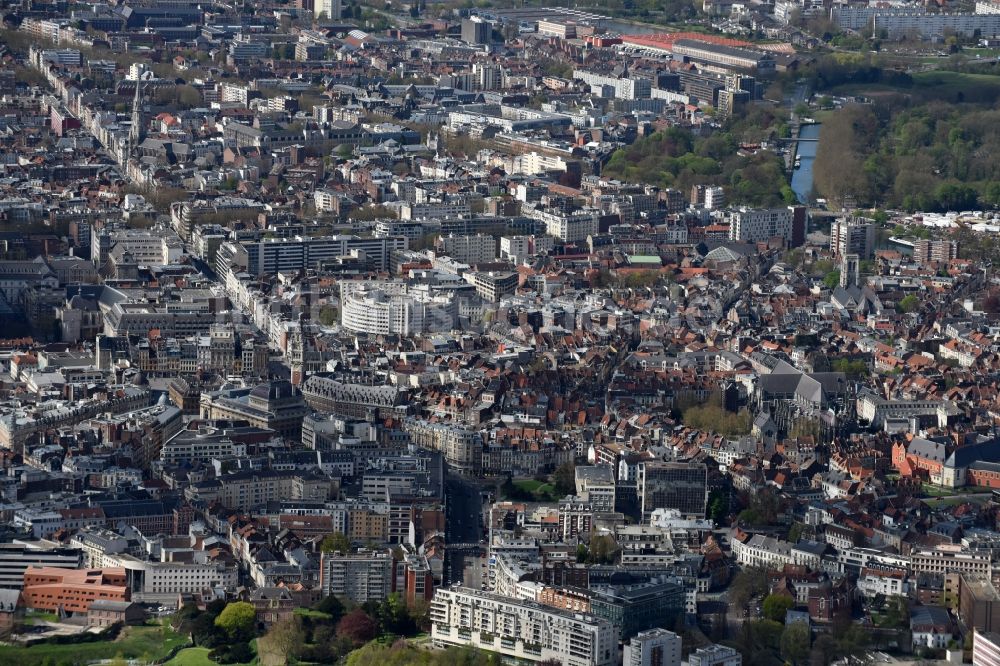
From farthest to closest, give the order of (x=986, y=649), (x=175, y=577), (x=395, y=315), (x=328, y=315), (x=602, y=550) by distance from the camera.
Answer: (x=328, y=315)
(x=395, y=315)
(x=602, y=550)
(x=175, y=577)
(x=986, y=649)

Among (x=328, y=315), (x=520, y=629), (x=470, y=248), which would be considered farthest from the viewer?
(x=470, y=248)

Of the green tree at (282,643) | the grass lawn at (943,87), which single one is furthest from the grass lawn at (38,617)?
the grass lawn at (943,87)

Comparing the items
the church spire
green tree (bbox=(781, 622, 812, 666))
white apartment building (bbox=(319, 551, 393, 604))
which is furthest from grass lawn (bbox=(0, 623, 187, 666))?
the church spire

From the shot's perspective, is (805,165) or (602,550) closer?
(602,550)

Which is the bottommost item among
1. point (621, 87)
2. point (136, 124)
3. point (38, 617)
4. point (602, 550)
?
point (621, 87)

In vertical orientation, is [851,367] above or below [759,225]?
above

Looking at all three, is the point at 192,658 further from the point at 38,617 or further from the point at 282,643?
the point at 38,617

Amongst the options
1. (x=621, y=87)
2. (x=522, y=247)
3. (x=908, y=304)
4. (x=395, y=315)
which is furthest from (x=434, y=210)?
(x=621, y=87)

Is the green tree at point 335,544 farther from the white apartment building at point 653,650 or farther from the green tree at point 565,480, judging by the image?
the white apartment building at point 653,650
